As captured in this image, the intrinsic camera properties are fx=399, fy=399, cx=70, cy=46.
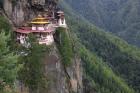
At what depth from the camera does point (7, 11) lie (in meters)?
58.8

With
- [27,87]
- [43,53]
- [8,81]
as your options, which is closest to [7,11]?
[43,53]

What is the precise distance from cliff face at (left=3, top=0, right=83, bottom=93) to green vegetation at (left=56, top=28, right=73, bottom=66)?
1.19m

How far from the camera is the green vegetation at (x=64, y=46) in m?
60.8

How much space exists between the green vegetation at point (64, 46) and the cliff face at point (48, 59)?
3.90ft

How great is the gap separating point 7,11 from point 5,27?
14.5 ft

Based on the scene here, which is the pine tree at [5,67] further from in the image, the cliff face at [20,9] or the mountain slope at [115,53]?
the mountain slope at [115,53]

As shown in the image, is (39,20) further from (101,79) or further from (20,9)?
(101,79)

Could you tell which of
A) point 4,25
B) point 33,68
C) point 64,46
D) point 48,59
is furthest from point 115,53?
point 33,68

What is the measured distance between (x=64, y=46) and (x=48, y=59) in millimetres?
6061

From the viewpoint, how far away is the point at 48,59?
2222 inches

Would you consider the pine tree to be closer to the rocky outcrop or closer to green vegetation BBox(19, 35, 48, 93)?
the rocky outcrop

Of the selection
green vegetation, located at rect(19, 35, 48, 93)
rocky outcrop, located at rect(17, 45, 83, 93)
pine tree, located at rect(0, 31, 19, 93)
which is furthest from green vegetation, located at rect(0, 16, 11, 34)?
pine tree, located at rect(0, 31, 19, 93)

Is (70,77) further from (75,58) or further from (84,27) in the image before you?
(84,27)

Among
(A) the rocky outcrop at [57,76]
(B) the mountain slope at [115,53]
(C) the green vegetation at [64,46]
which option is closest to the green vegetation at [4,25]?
(A) the rocky outcrop at [57,76]
